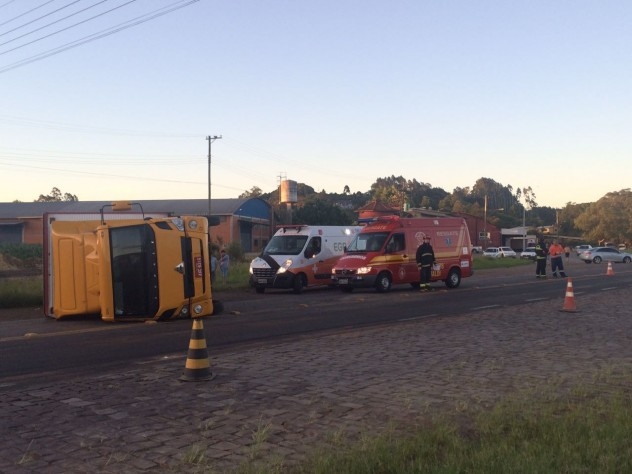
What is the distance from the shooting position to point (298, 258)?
25844mm

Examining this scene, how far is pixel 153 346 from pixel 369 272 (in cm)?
1319

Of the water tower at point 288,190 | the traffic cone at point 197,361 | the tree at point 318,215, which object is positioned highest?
the water tower at point 288,190

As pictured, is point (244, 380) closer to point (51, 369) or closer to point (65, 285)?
point (51, 369)

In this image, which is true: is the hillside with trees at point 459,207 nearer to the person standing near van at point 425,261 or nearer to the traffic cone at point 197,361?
the person standing near van at point 425,261

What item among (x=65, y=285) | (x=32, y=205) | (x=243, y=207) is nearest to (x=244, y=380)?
(x=65, y=285)

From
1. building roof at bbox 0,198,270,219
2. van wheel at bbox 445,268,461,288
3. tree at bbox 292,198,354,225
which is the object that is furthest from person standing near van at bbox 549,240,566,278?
building roof at bbox 0,198,270,219

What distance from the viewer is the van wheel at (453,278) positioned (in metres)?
26.8

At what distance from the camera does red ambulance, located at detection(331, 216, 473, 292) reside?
24672 millimetres

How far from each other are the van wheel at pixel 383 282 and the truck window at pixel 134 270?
10.7m

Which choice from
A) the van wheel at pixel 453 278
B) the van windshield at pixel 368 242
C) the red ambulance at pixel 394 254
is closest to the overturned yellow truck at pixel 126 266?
the red ambulance at pixel 394 254

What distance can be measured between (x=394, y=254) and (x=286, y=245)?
4129mm

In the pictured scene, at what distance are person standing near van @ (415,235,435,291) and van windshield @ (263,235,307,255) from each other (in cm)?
434

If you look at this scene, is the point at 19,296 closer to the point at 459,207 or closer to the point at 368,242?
the point at 368,242

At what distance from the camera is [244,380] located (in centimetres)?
897
